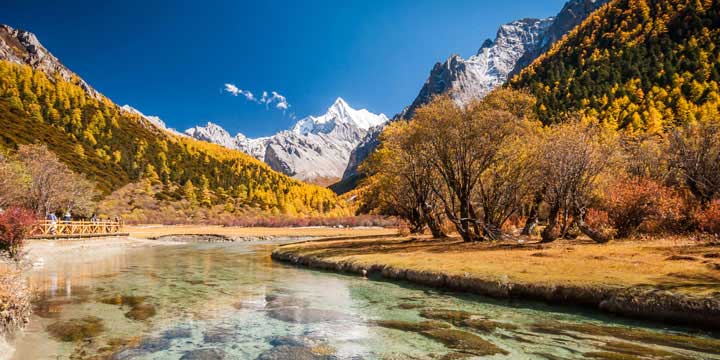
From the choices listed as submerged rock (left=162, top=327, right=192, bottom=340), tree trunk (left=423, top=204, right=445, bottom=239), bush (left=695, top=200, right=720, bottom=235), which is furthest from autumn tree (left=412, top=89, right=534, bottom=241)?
submerged rock (left=162, top=327, right=192, bottom=340)

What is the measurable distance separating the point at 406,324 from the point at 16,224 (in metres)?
29.1

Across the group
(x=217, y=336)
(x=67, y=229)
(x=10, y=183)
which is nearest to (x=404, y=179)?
(x=217, y=336)

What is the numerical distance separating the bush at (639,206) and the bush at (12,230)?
42630mm

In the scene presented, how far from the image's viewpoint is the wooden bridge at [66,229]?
46031 millimetres

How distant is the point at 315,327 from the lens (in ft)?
46.5

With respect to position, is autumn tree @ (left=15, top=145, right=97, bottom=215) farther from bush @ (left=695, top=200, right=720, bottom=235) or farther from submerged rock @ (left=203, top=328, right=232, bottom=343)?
bush @ (left=695, top=200, right=720, bottom=235)

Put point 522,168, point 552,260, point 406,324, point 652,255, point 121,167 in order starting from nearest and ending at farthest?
point 406,324, point 652,255, point 552,260, point 522,168, point 121,167

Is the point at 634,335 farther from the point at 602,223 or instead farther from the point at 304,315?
the point at 602,223

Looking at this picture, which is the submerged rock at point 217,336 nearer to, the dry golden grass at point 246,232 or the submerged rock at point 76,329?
the submerged rock at point 76,329

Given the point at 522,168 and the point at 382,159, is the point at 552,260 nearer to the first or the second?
the point at 522,168

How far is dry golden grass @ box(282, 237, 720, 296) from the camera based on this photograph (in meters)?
15.9

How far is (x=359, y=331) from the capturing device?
1366cm

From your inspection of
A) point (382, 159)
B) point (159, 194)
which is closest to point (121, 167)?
point (159, 194)

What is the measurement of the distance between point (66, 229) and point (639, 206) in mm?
62888
